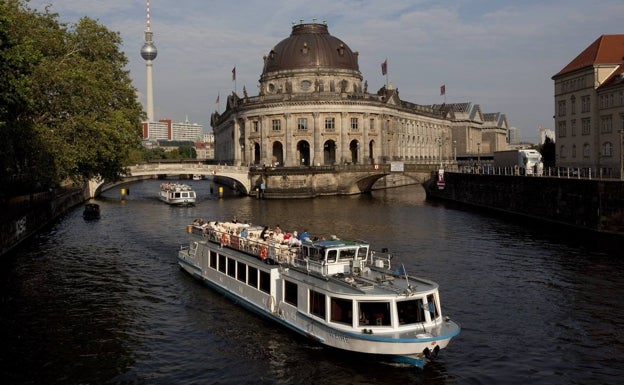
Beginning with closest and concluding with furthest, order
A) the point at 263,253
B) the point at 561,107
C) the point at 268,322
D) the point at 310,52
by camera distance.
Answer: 1. the point at 268,322
2. the point at 263,253
3. the point at 561,107
4. the point at 310,52

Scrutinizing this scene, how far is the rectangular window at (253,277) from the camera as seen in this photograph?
1170 inches

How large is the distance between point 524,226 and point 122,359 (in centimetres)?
4463

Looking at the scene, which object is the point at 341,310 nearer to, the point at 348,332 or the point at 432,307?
the point at 348,332

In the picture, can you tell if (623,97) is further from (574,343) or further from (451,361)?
(451,361)

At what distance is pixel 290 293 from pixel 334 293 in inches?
159

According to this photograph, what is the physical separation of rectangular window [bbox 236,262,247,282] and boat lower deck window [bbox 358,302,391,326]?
9.83 metres

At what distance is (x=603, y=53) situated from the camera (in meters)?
74.1

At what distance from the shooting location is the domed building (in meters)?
116

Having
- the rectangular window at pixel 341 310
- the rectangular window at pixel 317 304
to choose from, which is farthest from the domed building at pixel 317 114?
the rectangular window at pixel 341 310

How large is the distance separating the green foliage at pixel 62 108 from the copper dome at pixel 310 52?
75.5 metres

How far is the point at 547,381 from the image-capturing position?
70.0ft

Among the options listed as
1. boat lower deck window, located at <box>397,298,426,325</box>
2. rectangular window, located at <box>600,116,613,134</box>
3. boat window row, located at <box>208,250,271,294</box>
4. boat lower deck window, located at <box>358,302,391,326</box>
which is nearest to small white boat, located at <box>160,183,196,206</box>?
boat window row, located at <box>208,250,271,294</box>

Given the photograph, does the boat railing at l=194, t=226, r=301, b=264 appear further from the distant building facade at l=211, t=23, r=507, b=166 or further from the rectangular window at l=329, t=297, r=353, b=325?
the distant building facade at l=211, t=23, r=507, b=166

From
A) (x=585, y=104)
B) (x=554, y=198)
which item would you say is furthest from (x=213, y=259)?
(x=585, y=104)
